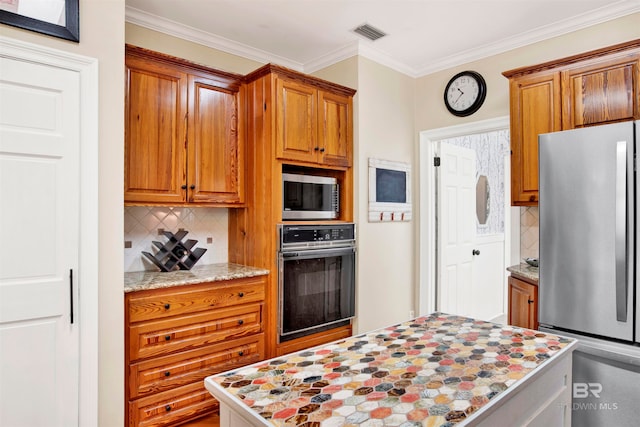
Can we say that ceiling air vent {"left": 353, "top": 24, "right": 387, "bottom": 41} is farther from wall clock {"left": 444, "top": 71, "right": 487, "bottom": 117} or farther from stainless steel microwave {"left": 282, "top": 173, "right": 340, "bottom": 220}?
stainless steel microwave {"left": 282, "top": 173, "right": 340, "bottom": 220}

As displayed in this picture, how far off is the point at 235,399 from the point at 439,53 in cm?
351

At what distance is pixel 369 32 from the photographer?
316cm

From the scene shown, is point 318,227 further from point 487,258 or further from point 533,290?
point 487,258

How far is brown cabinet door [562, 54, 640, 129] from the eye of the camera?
7.88 feet

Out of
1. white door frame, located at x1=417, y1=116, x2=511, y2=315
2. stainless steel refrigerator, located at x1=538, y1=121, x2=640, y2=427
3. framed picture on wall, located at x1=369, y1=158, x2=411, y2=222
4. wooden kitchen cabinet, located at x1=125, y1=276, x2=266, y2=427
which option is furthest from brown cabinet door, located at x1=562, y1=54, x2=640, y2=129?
wooden kitchen cabinet, located at x1=125, y1=276, x2=266, y2=427

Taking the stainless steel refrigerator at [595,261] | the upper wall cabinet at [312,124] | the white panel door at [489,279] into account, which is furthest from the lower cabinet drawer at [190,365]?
the white panel door at [489,279]

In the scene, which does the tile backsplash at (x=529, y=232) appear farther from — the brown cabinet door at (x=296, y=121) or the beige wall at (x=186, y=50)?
the beige wall at (x=186, y=50)

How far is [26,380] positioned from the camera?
1.84 m

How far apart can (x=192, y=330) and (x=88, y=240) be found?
2.86 ft

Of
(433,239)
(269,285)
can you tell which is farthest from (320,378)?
(433,239)

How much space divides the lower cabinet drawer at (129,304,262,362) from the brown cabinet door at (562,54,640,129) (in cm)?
257

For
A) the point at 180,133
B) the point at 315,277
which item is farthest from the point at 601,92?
the point at 180,133

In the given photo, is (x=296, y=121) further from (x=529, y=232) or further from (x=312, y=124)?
(x=529, y=232)

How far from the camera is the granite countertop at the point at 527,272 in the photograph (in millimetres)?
2573
